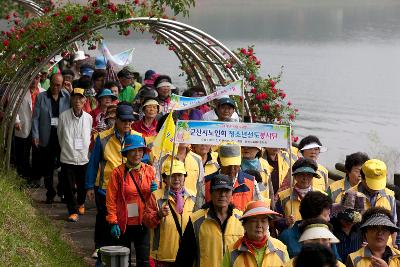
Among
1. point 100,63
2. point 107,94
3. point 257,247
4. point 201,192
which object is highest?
point 100,63

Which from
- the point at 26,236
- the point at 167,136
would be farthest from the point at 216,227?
the point at 26,236

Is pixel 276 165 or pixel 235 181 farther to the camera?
pixel 276 165

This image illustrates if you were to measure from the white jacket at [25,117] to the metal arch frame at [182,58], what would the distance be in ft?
0.97

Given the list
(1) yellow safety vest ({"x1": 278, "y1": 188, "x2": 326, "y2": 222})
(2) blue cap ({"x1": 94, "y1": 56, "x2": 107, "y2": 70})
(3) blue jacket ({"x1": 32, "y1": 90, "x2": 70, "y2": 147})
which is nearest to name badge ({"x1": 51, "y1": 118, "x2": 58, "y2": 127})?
(3) blue jacket ({"x1": 32, "y1": 90, "x2": 70, "y2": 147})

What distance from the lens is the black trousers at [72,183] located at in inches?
502

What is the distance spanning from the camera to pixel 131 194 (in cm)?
970

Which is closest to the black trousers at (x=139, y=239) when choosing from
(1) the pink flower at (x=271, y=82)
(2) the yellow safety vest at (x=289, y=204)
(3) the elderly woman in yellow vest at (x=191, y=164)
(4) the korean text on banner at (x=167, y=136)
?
(3) the elderly woman in yellow vest at (x=191, y=164)

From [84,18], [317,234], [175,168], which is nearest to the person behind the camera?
[317,234]

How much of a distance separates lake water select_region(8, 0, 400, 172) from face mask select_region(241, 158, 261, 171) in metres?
9.58

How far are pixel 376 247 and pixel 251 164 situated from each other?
276 cm

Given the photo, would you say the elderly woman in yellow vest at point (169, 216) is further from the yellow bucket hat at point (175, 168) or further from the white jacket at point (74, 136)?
the white jacket at point (74, 136)

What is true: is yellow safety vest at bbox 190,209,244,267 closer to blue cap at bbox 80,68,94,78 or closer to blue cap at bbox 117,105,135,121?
blue cap at bbox 117,105,135,121

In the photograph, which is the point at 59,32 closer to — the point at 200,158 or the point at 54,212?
the point at 54,212

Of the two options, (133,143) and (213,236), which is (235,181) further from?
(213,236)
